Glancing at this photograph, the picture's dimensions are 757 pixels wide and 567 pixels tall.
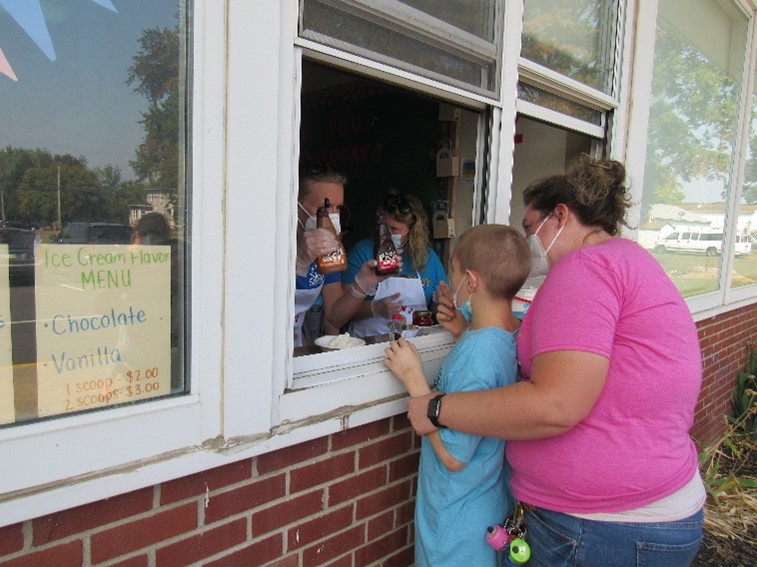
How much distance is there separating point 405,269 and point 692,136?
2.84m

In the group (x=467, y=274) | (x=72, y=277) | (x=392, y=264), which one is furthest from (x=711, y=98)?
(x=72, y=277)

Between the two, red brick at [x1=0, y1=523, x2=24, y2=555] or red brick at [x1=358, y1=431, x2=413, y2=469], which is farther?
red brick at [x1=358, y1=431, x2=413, y2=469]

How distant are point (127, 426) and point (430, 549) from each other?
96 cm

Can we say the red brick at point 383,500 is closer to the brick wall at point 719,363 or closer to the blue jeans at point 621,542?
the blue jeans at point 621,542

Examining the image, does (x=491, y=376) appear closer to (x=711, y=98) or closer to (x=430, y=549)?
(x=430, y=549)

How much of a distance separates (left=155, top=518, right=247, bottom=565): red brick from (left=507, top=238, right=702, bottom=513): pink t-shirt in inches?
32.7

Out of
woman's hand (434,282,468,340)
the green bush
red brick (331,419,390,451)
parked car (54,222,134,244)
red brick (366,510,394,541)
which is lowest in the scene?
the green bush

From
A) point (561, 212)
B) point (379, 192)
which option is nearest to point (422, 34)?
point (561, 212)

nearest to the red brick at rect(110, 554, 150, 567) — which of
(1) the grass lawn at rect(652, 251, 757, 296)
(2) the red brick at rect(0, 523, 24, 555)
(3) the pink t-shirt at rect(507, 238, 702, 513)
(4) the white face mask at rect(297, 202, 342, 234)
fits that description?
(2) the red brick at rect(0, 523, 24, 555)

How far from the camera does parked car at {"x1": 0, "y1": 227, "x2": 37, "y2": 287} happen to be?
1102 mm

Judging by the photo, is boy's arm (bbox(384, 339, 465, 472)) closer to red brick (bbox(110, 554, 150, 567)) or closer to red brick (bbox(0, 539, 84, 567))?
red brick (bbox(110, 554, 150, 567))

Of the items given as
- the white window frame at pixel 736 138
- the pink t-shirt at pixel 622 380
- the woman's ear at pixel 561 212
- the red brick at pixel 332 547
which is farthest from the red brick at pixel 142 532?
the white window frame at pixel 736 138

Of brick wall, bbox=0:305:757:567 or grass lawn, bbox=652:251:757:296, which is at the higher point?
grass lawn, bbox=652:251:757:296

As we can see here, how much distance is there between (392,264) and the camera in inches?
96.3
